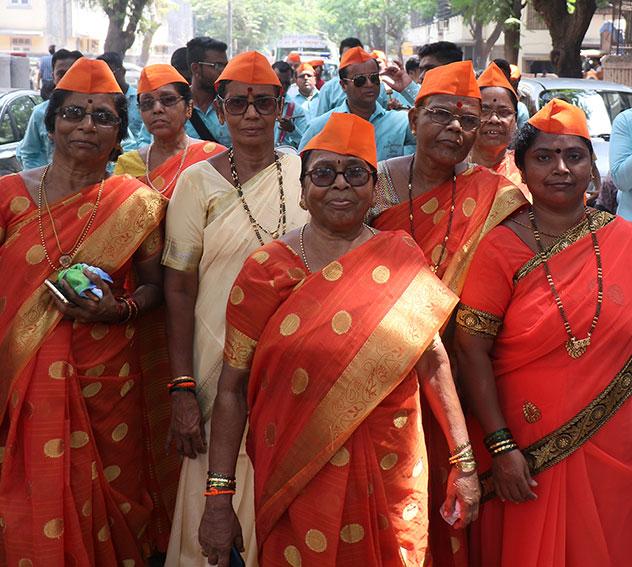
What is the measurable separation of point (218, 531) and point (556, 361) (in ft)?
4.12

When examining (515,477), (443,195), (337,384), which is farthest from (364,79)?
(337,384)

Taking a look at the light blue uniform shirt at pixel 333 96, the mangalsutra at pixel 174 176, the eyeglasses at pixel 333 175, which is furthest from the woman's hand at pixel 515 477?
the light blue uniform shirt at pixel 333 96

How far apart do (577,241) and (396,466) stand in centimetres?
102

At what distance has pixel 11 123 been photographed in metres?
11.7

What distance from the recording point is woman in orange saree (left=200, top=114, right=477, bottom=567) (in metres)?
3.17

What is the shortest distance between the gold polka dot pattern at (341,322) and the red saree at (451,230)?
28.4 inches

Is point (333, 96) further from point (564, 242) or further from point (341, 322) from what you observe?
point (341, 322)

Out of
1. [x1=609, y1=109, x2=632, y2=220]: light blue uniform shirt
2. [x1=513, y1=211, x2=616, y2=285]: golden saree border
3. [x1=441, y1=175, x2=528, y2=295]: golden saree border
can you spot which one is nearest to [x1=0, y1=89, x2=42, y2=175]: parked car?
[x1=609, y1=109, x2=632, y2=220]: light blue uniform shirt

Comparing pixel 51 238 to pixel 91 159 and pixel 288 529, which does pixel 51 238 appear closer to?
pixel 91 159

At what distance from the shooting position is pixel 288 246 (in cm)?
333

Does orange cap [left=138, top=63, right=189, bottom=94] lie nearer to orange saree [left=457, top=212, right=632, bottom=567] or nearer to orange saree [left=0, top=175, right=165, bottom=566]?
orange saree [left=0, top=175, right=165, bottom=566]

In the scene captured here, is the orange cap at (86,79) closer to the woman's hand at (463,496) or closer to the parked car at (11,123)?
the woman's hand at (463,496)

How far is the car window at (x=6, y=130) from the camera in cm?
1152

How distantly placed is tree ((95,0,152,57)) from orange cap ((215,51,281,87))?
22.9m
